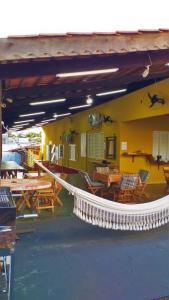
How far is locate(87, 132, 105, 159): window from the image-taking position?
1047 centimetres

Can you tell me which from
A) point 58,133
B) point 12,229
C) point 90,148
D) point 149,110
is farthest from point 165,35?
point 58,133

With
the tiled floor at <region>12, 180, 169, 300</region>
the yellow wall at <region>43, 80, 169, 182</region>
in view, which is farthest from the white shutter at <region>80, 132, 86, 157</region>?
the tiled floor at <region>12, 180, 169, 300</region>

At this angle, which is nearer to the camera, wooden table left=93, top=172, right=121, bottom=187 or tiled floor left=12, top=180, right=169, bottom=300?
tiled floor left=12, top=180, right=169, bottom=300

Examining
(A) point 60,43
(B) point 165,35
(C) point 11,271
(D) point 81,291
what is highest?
(B) point 165,35

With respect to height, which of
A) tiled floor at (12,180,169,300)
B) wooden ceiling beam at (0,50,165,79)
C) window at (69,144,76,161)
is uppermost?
wooden ceiling beam at (0,50,165,79)

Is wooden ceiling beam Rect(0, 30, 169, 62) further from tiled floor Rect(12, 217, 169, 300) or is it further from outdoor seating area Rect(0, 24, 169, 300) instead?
tiled floor Rect(12, 217, 169, 300)

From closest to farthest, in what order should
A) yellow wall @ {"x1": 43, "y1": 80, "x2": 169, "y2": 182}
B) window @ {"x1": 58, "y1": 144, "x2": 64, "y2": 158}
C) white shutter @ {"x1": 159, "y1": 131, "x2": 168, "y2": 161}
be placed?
1. yellow wall @ {"x1": 43, "y1": 80, "x2": 169, "y2": 182}
2. white shutter @ {"x1": 159, "y1": 131, "x2": 168, "y2": 161}
3. window @ {"x1": 58, "y1": 144, "x2": 64, "y2": 158}

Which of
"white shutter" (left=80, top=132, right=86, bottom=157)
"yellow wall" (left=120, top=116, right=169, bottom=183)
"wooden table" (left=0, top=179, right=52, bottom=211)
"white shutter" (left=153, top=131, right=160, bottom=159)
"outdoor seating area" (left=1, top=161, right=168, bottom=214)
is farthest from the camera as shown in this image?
"white shutter" (left=80, top=132, right=86, bottom=157)

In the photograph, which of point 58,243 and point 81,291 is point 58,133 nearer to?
point 58,243

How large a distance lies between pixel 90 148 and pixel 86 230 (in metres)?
7.36

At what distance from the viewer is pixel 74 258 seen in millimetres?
3268

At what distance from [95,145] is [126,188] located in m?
5.15

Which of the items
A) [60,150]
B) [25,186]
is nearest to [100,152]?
[60,150]

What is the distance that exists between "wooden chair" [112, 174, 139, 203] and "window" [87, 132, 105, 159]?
3.91 metres
